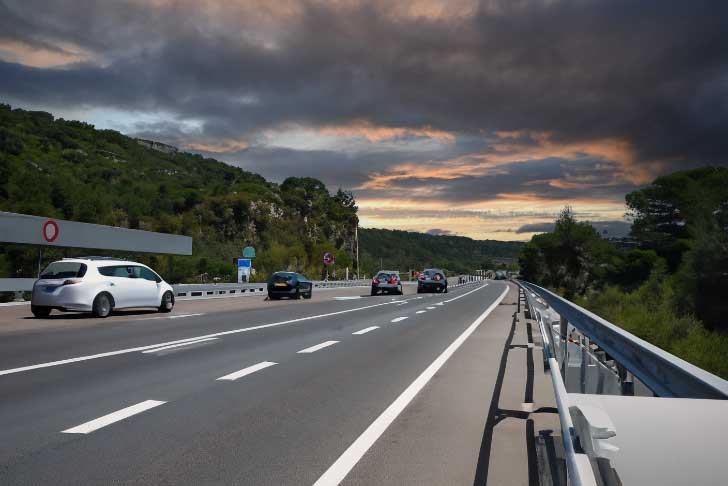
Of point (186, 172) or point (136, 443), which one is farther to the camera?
point (186, 172)

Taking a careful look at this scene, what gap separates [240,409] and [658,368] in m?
4.18

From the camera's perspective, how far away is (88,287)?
18562 millimetres

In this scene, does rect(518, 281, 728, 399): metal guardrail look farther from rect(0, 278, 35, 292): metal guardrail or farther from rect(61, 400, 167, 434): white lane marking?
rect(0, 278, 35, 292): metal guardrail

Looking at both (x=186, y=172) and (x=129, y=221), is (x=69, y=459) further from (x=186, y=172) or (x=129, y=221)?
(x=186, y=172)

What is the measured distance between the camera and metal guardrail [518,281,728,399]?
321 centimetres

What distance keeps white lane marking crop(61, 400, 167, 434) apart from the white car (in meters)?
12.6

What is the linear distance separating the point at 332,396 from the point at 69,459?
3.28 m

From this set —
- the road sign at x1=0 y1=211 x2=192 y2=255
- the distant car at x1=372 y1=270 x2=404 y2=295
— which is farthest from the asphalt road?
the distant car at x1=372 y1=270 x2=404 y2=295

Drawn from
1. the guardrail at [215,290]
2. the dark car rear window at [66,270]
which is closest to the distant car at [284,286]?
the guardrail at [215,290]

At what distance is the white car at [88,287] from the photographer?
18359 millimetres

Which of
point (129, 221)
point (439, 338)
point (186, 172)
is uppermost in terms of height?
point (186, 172)

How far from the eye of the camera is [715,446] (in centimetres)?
285

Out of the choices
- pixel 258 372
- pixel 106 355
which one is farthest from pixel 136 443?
pixel 106 355

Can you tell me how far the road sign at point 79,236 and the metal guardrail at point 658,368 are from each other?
27.8 meters
